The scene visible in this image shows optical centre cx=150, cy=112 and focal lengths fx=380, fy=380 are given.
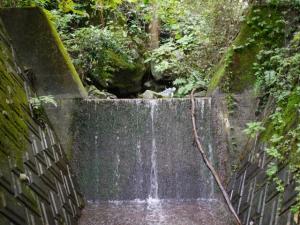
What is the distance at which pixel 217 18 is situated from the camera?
812cm

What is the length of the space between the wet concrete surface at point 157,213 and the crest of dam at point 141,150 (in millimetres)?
244

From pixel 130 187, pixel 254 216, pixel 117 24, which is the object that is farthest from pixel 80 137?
pixel 117 24

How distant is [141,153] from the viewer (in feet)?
21.8

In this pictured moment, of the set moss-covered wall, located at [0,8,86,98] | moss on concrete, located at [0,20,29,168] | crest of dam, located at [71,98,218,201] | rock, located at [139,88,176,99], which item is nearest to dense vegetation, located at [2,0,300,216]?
rock, located at [139,88,176,99]

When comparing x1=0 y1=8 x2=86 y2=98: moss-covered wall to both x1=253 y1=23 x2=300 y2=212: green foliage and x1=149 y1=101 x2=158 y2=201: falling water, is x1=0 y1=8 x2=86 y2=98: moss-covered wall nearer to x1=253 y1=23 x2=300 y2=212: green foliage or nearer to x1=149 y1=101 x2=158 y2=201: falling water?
x1=149 y1=101 x2=158 y2=201: falling water

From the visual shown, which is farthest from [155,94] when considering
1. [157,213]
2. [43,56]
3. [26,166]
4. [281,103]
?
[26,166]

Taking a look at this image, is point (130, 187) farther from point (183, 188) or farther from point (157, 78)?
point (157, 78)

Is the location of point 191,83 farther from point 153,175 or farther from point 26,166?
point 26,166

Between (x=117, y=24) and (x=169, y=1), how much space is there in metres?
1.63

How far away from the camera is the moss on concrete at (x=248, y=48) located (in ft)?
20.9

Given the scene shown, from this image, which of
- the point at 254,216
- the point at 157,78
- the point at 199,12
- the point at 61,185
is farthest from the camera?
the point at 157,78

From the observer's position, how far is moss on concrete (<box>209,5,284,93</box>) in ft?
20.9

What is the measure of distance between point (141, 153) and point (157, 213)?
1250 millimetres

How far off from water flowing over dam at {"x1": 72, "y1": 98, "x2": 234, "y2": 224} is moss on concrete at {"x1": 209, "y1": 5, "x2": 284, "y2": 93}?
0.56 m
